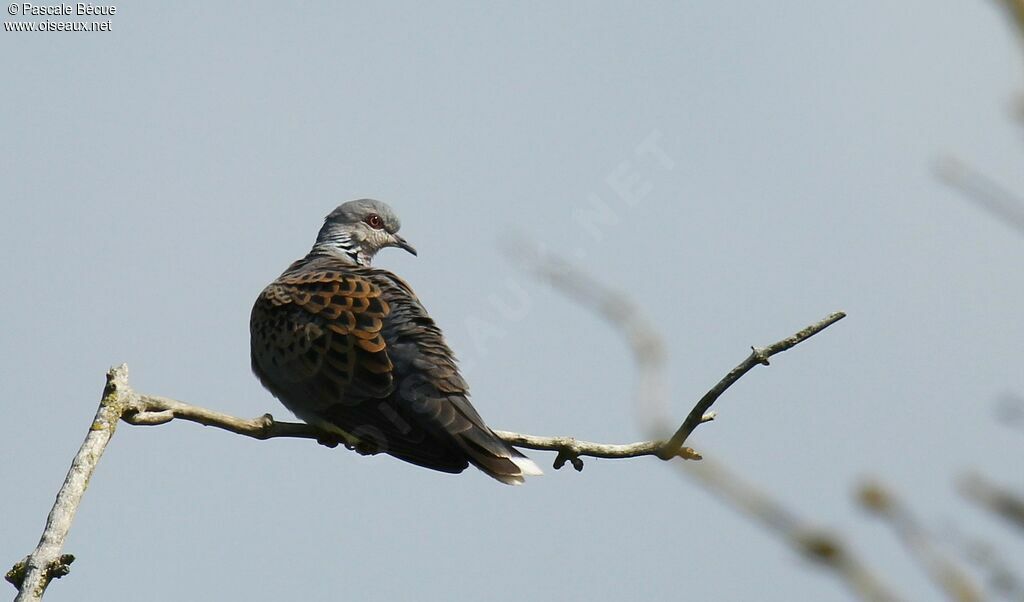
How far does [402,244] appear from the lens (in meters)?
7.69

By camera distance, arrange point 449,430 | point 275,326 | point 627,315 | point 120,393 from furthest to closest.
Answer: point 275,326
point 449,430
point 120,393
point 627,315

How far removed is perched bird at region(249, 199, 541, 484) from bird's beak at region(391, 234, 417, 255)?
129 centimetres

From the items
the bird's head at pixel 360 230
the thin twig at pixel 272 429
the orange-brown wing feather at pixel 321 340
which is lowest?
the thin twig at pixel 272 429

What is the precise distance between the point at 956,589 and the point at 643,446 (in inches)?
114

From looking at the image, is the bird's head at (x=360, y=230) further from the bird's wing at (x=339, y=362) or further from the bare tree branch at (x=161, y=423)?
the bare tree branch at (x=161, y=423)

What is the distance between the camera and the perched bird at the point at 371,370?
201 inches

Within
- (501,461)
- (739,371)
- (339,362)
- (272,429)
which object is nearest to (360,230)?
(339,362)

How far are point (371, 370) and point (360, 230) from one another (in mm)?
2226

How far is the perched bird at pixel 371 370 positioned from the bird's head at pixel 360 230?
99cm

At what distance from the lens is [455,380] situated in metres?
5.38

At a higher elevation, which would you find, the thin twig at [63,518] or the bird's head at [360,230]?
the bird's head at [360,230]

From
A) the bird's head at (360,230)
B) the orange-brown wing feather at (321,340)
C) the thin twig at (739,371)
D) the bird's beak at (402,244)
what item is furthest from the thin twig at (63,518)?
the bird's beak at (402,244)

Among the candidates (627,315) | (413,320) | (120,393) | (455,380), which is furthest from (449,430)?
(627,315)

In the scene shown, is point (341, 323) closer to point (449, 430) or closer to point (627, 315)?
point (449, 430)
